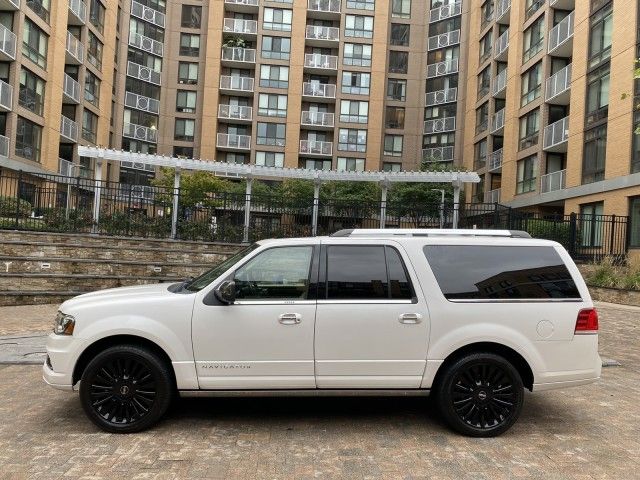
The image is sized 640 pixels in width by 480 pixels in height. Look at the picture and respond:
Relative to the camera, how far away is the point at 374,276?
505 cm

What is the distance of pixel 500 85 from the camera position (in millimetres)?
37250

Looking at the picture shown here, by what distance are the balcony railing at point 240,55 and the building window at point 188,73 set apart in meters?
4.13

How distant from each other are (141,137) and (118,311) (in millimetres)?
45126

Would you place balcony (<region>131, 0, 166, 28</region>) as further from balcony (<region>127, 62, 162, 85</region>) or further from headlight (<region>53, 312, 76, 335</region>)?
headlight (<region>53, 312, 76, 335</region>)

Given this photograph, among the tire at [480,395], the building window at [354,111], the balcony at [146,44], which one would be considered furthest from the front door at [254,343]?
the balcony at [146,44]

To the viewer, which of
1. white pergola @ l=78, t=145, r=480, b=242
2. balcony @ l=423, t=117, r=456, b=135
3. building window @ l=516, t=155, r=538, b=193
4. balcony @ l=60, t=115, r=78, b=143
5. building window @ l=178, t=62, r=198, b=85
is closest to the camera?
white pergola @ l=78, t=145, r=480, b=242

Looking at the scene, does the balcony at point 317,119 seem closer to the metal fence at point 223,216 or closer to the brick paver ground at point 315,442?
the metal fence at point 223,216

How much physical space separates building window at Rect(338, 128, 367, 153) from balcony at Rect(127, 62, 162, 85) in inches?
659

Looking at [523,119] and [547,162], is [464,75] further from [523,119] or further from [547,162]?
[547,162]

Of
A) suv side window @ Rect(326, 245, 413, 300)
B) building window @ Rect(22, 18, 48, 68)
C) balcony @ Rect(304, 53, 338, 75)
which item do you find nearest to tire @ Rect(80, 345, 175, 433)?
suv side window @ Rect(326, 245, 413, 300)

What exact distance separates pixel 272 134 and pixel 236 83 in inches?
204

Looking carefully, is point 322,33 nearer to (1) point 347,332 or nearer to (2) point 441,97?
(2) point 441,97

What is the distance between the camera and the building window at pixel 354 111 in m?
46.3

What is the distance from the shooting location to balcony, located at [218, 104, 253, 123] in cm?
4594
